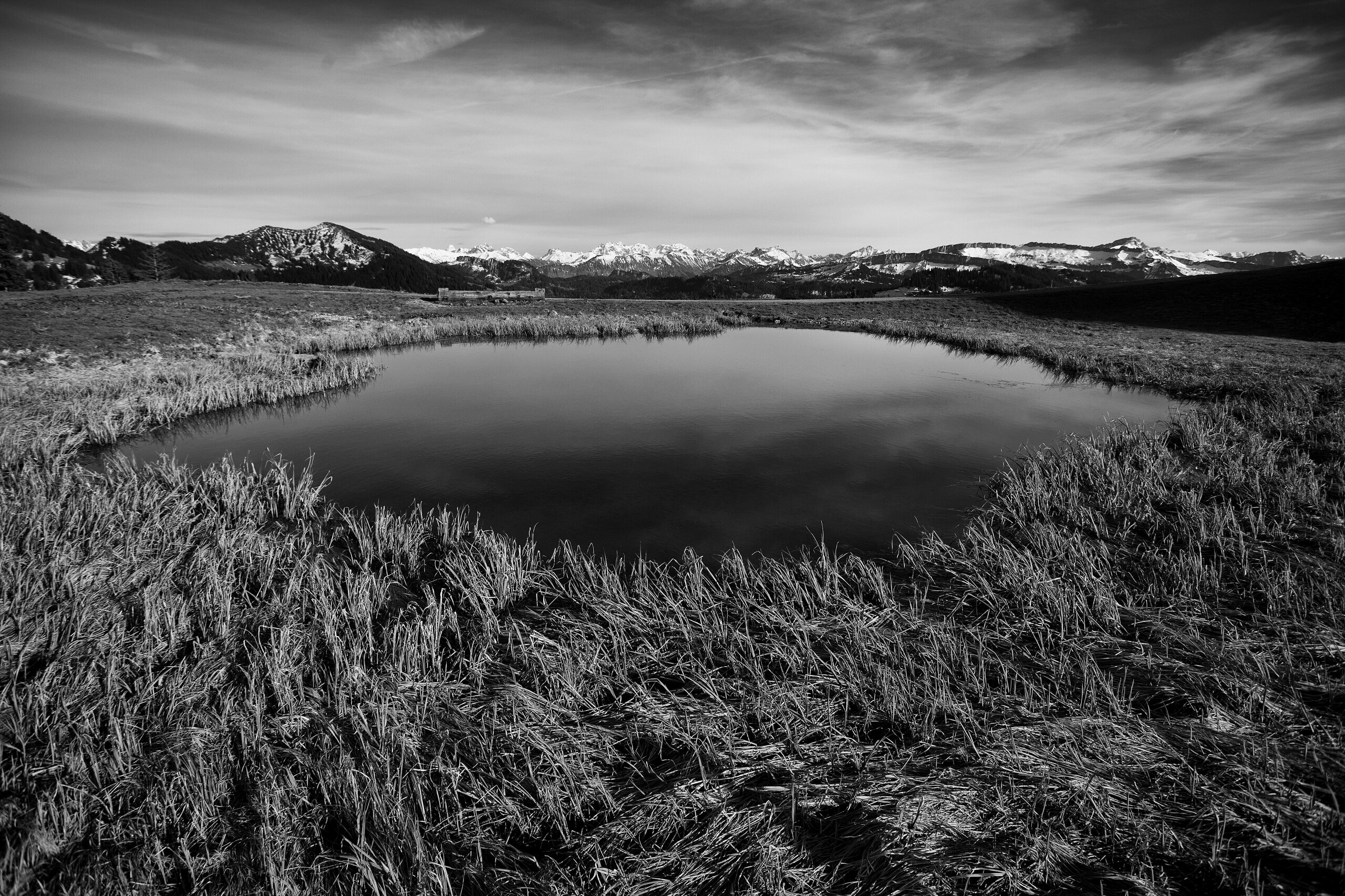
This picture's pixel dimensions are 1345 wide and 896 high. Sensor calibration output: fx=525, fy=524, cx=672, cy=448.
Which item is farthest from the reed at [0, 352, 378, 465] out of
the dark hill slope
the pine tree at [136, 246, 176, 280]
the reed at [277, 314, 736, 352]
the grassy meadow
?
the pine tree at [136, 246, 176, 280]

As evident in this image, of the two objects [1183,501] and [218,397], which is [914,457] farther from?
[218,397]

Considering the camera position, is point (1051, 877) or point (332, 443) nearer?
point (1051, 877)

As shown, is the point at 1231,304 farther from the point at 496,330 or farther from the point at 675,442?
the point at 496,330

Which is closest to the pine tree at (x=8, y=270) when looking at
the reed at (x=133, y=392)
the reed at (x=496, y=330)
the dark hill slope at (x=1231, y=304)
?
the reed at (x=496, y=330)

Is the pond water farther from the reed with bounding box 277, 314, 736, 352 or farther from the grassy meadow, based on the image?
the reed with bounding box 277, 314, 736, 352

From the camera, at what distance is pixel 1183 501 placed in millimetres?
11117

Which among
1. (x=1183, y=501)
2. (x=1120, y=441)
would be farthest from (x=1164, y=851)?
(x=1120, y=441)

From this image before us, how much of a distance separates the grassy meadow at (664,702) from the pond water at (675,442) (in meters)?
1.68

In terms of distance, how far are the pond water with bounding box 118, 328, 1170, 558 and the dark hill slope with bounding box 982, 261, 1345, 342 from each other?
→ 3449cm

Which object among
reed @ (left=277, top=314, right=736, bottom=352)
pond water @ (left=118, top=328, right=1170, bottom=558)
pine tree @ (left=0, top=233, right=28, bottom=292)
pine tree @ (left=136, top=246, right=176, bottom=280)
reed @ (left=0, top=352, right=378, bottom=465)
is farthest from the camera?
pine tree @ (left=136, top=246, right=176, bottom=280)

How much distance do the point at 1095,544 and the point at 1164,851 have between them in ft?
23.9

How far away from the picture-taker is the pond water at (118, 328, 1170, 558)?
1275 centimetres

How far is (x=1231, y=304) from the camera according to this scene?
5534cm

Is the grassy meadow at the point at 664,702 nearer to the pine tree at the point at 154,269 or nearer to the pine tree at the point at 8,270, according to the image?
the pine tree at the point at 8,270
